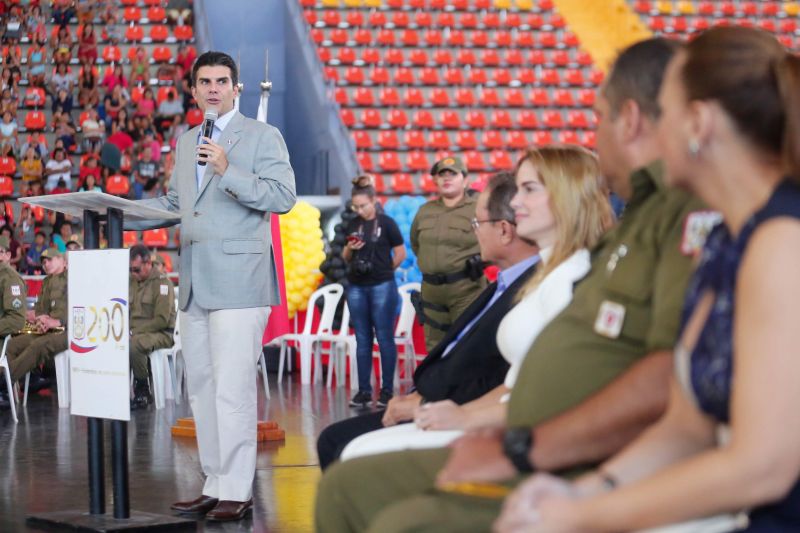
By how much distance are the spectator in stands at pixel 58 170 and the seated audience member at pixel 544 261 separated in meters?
12.2

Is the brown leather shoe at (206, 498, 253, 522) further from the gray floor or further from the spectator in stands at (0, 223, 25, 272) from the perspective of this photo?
the spectator in stands at (0, 223, 25, 272)

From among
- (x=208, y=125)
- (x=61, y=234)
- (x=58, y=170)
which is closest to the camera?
(x=208, y=125)

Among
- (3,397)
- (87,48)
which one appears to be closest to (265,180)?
(3,397)

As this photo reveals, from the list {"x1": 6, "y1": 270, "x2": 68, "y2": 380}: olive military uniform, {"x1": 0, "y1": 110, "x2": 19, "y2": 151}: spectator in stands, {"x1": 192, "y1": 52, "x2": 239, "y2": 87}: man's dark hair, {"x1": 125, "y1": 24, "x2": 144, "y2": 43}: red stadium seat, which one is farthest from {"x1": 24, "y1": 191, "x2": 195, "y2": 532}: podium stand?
{"x1": 125, "y1": 24, "x2": 144, "y2": 43}: red stadium seat

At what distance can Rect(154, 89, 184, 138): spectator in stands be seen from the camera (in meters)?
15.7

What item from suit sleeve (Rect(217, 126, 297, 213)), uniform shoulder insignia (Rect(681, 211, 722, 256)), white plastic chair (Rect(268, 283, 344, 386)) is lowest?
white plastic chair (Rect(268, 283, 344, 386))

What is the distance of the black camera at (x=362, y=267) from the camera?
7.84 metres

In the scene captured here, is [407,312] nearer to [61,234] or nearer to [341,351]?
[341,351]

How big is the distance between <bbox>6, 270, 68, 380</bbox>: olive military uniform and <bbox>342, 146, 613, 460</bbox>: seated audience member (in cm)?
662

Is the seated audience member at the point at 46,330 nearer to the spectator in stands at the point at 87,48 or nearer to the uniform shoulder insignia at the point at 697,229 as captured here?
the uniform shoulder insignia at the point at 697,229

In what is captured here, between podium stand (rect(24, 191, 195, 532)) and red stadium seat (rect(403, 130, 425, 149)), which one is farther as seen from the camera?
red stadium seat (rect(403, 130, 425, 149))

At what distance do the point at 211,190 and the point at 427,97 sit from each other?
45.1 feet

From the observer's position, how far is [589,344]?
1.86 metres

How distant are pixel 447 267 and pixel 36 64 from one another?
38.1 feet
